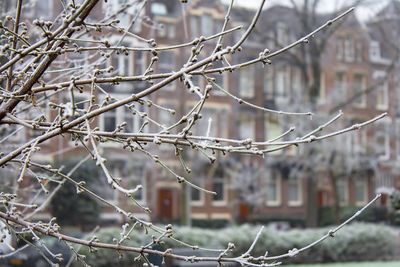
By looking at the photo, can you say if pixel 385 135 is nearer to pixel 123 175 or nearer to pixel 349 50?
pixel 349 50

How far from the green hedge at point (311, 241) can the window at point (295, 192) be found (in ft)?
46.2

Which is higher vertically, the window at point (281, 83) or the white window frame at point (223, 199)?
the window at point (281, 83)

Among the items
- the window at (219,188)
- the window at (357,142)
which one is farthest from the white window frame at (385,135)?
the window at (219,188)

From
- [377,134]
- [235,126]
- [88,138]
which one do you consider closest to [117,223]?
[235,126]

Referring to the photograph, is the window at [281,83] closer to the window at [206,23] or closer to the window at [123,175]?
the window at [206,23]

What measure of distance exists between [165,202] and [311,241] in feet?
42.6

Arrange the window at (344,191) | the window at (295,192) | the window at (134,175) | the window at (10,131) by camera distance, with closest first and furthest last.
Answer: the window at (10,131) < the window at (134,175) < the window at (295,192) < the window at (344,191)

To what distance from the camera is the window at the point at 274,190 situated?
35.8 m

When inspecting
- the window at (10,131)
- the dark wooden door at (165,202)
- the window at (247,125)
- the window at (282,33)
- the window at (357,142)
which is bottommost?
the dark wooden door at (165,202)

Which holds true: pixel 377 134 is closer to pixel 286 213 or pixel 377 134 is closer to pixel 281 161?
pixel 281 161

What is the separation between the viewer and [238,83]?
3334 cm

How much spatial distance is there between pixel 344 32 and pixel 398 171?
7030 mm

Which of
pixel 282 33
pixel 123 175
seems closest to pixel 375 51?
pixel 282 33

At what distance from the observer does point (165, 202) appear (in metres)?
33.0
